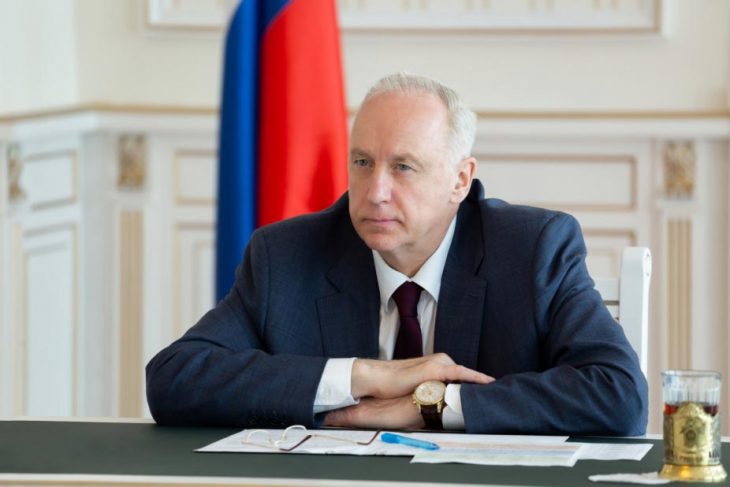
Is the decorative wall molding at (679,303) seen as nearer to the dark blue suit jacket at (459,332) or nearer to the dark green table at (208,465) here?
the dark blue suit jacket at (459,332)

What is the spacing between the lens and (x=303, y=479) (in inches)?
84.8

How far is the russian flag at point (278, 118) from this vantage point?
4238 millimetres

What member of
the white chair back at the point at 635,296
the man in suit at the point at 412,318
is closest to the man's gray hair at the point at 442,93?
the man in suit at the point at 412,318

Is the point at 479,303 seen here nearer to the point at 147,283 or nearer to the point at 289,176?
the point at 289,176

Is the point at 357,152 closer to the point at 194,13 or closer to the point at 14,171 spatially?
the point at 14,171

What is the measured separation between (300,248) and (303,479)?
1.05 m

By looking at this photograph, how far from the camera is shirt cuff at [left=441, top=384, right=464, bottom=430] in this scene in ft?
8.78

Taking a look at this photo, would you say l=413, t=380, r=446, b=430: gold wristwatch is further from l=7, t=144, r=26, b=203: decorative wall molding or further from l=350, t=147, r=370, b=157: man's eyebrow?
l=7, t=144, r=26, b=203: decorative wall molding

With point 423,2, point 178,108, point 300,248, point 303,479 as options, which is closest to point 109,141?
point 178,108

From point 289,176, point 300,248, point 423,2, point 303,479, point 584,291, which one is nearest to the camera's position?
point 303,479

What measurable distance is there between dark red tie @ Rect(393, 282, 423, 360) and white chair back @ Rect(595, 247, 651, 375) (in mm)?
423

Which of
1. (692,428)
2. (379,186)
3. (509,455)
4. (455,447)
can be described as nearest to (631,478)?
(692,428)

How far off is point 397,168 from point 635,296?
1.83 ft

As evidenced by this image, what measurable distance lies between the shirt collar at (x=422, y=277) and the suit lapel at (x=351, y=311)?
2 centimetres
